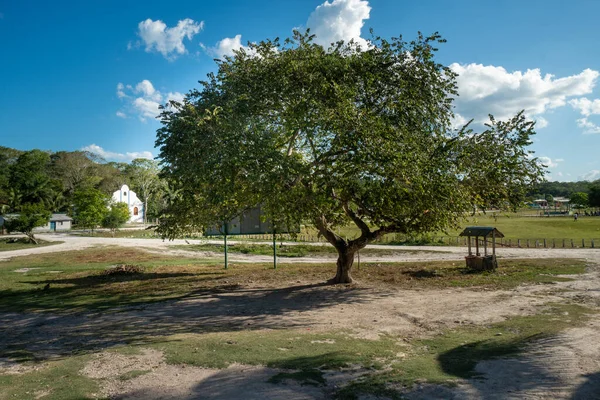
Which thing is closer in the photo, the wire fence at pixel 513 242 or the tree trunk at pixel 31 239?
the wire fence at pixel 513 242

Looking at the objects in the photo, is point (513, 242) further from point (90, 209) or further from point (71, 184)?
point (71, 184)

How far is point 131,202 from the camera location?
94438mm

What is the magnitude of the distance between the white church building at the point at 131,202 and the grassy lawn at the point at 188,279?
62.4 meters

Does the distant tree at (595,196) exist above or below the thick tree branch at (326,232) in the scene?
above

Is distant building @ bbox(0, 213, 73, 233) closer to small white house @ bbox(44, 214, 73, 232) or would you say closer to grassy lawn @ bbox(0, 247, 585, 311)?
small white house @ bbox(44, 214, 73, 232)

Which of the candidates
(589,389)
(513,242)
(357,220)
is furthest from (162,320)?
(513,242)

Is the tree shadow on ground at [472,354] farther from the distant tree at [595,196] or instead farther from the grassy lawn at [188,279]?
the distant tree at [595,196]

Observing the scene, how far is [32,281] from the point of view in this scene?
880 inches

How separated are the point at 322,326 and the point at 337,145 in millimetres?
6454

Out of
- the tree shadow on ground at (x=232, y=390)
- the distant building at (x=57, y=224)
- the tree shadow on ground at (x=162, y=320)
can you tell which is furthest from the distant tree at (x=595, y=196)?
the distant building at (x=57, y=224)

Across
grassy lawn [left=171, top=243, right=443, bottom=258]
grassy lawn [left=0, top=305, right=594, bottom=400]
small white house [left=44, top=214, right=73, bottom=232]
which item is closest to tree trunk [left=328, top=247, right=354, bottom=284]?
grassy lawn [left=0, top=305, right=594, bottom=400]

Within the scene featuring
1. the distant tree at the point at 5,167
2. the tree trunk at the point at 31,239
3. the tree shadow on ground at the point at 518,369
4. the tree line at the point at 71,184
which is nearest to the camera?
the tree shadow on ground at the point at 518,369

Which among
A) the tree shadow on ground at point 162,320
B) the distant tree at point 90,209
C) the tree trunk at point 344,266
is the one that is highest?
the distant tree at point 90,209

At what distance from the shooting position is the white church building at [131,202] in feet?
292
